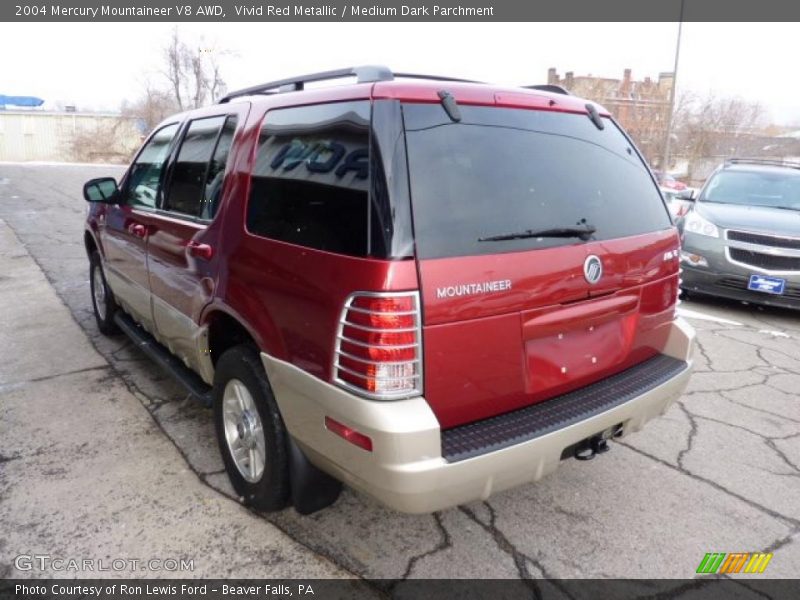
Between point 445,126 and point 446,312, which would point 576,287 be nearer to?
point 446,312

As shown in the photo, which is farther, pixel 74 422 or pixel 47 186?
pixel 47 186

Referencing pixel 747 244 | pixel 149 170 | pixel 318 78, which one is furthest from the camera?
pixel 747 244

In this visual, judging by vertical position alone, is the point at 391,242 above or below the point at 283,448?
above

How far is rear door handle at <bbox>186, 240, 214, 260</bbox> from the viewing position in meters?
2.80

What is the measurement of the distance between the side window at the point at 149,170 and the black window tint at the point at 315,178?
148 centimetres

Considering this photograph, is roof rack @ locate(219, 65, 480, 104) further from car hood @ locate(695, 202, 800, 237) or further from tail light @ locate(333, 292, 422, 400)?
car hood @ locate(695, 202, 800, 237)

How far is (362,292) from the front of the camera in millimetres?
1909

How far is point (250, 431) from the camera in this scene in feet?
8.88

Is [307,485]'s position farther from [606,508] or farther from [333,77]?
[333,77]

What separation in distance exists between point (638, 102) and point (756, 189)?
97.5 ft

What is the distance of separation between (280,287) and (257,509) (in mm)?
1141

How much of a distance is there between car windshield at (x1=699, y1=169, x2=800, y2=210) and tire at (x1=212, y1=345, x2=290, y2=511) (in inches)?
270

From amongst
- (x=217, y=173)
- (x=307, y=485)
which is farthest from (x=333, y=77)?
(x=307, y=485)

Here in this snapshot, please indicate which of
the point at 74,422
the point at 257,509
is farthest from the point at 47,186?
the point at 257,509
